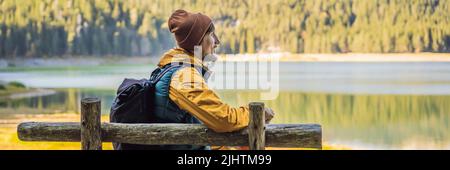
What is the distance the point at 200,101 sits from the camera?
5.85ft

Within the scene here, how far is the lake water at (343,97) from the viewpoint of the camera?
15938 mm

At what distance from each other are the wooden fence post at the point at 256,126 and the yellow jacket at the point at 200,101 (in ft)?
0.06

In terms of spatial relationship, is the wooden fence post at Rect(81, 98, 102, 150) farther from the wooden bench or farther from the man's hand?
the man's hand

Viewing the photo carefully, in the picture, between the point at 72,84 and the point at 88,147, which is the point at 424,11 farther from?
the point at 88,147

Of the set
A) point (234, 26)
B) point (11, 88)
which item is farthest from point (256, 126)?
point (234, 26)

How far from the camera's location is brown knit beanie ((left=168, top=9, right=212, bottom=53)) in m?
1.91

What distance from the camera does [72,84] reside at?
72.1 ft

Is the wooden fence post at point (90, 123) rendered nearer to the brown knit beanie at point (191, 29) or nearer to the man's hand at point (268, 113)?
the brown knit beanie at point (191, 29)

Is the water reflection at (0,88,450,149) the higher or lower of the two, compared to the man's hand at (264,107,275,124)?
lower

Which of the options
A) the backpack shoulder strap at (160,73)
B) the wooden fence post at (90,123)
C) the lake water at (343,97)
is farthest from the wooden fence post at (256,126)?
the lake water at (343,97)

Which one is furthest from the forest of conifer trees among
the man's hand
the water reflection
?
the man's hand

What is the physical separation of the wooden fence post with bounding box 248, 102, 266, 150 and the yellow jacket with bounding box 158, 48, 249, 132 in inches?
0.8

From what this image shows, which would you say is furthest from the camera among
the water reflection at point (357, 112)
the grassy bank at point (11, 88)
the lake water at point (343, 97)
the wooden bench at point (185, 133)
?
the grassy bank at point (11, 88)
